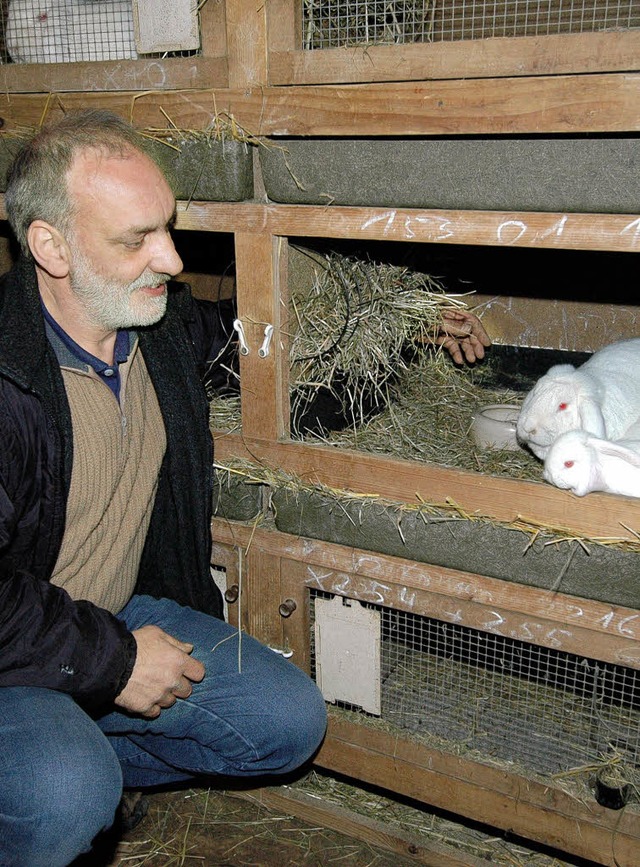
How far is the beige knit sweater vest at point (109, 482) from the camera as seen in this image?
6.28 feet

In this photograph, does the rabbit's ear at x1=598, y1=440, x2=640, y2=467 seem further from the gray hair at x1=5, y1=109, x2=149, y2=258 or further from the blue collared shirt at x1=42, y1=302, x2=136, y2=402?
→ the gray hair at x1=5, y1=109, x2=149, y2=258

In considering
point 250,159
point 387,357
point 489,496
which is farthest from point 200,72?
point 489,496

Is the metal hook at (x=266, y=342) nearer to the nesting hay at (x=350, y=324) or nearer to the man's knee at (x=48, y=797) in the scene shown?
the nesting hay at (x=350, y=324)

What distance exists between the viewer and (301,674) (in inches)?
85.6

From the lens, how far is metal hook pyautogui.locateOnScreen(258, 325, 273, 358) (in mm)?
2045

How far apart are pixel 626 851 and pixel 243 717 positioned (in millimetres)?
951

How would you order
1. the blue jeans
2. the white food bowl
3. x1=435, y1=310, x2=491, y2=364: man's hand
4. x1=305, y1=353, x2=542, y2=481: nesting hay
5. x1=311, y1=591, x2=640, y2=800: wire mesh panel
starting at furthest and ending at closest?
1. x1=435, y1=310, x2=491, y2=364: man's hand
2. the white food bowl
3. x1=305, y1=353, x2=542, y2=481: nesting hay
4. x1=311, y1=591, x2=640, y2=800: wire mesh panel
5. the blue jeans

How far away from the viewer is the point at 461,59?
5.49 ft

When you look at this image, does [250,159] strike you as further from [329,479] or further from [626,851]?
[626,851]

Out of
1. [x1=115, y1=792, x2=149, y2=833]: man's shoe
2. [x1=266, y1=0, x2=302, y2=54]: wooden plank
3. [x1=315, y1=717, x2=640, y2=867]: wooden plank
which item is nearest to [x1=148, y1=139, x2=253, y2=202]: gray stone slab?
[x1=266, y1=0, x2=302, y2=54]: wooden plank

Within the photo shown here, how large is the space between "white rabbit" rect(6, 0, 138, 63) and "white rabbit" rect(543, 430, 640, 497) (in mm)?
1606

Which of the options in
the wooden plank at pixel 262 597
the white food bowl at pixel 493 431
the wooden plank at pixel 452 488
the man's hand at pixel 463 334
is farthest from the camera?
the man's hand at pixel 463 334

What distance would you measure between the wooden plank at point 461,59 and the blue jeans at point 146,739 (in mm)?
→ 1341

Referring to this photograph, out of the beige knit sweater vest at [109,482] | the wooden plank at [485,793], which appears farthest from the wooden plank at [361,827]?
the beige knit sweater vest at [109,482]
